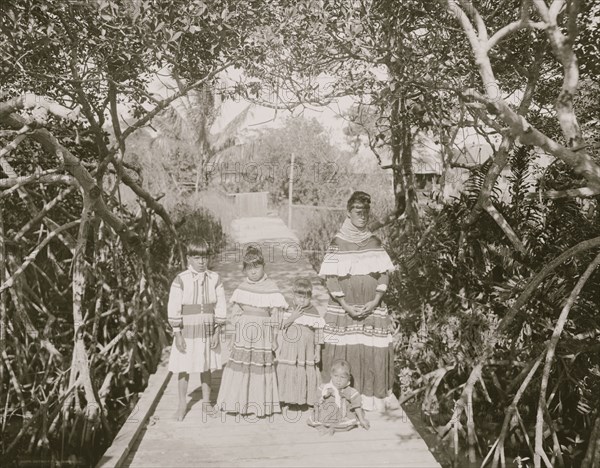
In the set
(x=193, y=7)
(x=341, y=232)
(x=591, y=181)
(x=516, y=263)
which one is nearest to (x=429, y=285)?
(x=516, y=263)

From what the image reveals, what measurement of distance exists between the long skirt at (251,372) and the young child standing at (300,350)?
93mm

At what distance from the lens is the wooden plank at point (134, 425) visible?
12.7ft

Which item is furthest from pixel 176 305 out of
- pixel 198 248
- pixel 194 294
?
pixel 198 248

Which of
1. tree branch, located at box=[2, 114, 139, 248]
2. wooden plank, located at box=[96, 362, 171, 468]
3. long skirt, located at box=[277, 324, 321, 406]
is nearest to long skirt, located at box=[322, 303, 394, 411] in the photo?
long skirt, located at box=[277, 324, 321, 406]

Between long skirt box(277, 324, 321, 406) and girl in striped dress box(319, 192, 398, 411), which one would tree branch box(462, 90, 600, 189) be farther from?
long skirt box(277, 324, 321, 406)

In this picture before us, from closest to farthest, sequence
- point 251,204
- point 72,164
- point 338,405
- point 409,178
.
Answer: point 338,405, point 72,164, point 409,178, point 251,204

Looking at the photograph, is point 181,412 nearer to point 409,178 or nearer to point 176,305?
point 176,305

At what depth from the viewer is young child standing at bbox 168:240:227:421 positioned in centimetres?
445

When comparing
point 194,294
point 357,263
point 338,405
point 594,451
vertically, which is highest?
point 357,263

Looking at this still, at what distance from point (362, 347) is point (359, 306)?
0.98ft

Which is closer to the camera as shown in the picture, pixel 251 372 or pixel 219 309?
pixel 251 372

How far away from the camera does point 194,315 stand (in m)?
4.50

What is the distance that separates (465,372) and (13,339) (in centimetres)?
483

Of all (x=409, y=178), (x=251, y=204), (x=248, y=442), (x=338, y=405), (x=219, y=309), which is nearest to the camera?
(x=248, y=442)
